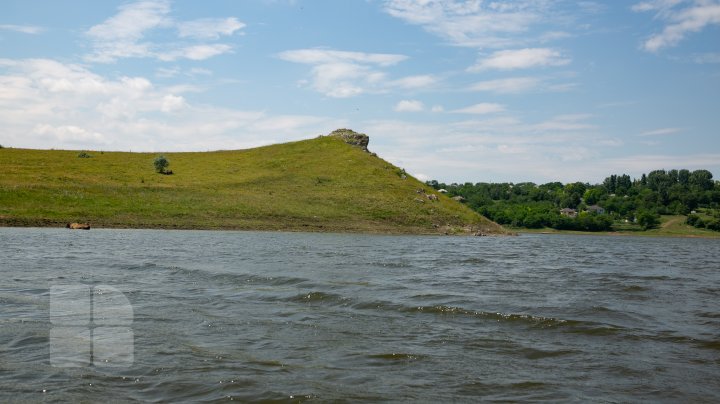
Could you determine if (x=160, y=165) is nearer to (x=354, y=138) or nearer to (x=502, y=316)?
(x=354, y=138)

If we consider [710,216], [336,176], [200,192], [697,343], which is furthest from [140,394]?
[710,216]

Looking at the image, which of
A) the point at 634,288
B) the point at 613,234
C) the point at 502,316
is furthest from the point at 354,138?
the point at 502,316

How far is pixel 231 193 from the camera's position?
82.8 m

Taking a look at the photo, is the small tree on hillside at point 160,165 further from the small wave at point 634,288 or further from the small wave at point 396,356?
the small wave at point 396,356

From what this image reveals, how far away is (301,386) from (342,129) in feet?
388

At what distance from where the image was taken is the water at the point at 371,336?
29.0ft

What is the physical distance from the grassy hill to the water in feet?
134

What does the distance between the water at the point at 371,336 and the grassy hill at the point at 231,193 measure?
4099cm

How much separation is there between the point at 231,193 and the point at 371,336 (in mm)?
72827

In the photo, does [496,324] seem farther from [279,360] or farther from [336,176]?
[336,176]

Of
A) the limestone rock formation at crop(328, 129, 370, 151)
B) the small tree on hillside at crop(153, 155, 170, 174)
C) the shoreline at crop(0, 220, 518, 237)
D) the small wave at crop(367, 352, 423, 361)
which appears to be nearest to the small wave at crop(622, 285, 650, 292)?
the small wave at crop(367, 352, 423, 361)

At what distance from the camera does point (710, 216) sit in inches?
5925

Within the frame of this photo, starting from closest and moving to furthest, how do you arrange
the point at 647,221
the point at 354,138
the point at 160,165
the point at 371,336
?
the point at 371,336, the point at 160,165, the point at 354,138, the point at 647,221

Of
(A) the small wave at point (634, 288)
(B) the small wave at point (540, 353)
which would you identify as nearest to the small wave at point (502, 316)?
(B) the small wave at point (540, 353)
